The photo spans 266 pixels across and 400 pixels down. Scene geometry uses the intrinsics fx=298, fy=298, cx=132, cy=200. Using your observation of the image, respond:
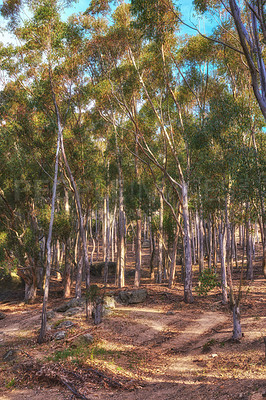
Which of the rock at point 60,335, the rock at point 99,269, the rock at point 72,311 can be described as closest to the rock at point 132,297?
the rock at point 72,311

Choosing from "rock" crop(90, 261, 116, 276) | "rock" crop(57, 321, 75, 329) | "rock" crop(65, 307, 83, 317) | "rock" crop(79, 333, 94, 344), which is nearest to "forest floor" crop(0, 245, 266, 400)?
"rock" crop(79, 333, 94, 344)

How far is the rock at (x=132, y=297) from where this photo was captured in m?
18.9

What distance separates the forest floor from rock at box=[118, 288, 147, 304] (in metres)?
1.48

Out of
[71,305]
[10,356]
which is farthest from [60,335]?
[71,305]

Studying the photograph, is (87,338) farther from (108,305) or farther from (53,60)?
(53,60)

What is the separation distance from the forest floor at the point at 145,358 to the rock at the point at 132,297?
4.87 ft

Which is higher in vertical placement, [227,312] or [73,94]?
[73,94]

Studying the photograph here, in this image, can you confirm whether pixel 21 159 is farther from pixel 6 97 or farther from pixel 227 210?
pixel 227 210

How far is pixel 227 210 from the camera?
15820 millimetres

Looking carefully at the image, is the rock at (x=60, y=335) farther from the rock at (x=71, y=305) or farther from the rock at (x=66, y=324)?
the rock at (x=71, y=305)

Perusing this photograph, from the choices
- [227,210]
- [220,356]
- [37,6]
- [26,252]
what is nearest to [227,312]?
[227,210]

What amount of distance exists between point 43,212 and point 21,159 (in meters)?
4.31

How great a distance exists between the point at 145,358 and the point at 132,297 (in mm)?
8087

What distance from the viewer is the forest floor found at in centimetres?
812
